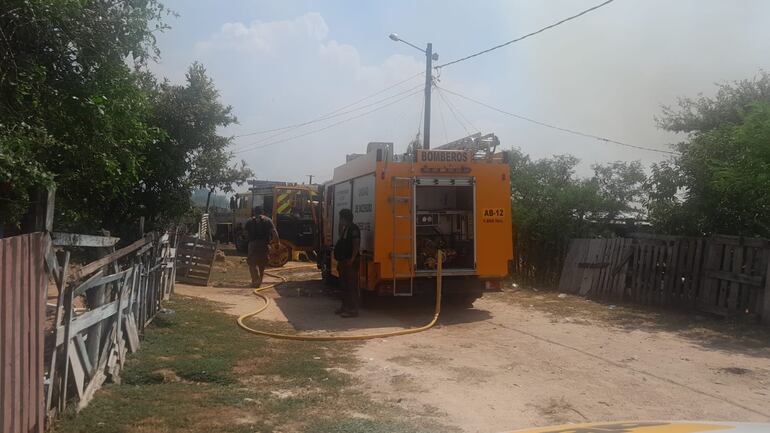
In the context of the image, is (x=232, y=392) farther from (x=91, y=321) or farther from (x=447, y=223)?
(x=447, y=223)

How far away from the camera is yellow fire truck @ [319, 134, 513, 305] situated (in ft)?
34.4

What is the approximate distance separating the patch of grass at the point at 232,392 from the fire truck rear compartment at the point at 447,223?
12.2ft

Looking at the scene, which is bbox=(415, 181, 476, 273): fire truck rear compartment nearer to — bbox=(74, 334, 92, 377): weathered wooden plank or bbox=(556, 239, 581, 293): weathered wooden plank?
bbox=(556, 239, 581, 293): weathered wooden plank

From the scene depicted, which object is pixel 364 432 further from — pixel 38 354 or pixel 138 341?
pixel 138 341

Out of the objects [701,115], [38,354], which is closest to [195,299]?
[38,354]

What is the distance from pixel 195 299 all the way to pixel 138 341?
15.3 feet

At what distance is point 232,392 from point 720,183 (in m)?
8.21

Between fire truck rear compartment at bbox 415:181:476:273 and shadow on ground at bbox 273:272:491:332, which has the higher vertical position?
fire truck rear compartment at bbox 415:181:476:273

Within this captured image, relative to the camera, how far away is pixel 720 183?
9.96 meters

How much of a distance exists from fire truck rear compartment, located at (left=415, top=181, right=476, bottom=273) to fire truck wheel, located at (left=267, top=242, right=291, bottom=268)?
8.72m

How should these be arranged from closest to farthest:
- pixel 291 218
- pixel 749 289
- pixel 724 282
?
pixel 749 289, pixel 724 282, pixel 291 218

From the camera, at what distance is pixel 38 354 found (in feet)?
14.1

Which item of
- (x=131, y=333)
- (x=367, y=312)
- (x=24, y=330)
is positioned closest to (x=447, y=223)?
(x=367, y=312)

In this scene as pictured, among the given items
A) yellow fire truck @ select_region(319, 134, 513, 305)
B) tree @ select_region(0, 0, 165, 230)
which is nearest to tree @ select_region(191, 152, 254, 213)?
yellow fire truck @ select_region(319, 134, 513, 305)
